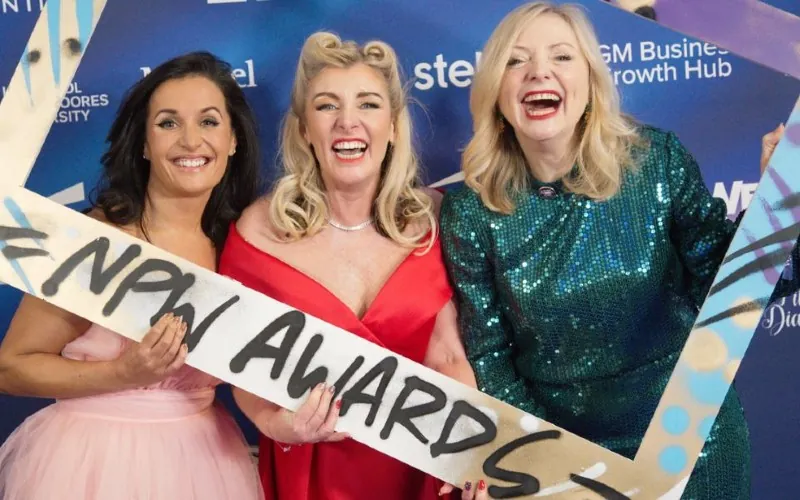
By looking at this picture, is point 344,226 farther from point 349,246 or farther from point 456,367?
point 456,367

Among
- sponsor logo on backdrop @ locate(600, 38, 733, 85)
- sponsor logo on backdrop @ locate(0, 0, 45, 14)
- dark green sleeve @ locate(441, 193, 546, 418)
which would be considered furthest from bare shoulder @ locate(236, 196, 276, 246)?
sponsor logo on backdrop @ locate(600, 38, 733, 85)

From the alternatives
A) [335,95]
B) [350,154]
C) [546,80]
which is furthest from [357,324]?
[546,80]

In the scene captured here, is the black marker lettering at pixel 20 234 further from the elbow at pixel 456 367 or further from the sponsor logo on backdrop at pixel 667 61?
the sponsor logo on backdrop at pixel 667 61

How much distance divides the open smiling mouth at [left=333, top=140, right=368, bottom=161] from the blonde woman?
194 millimetres

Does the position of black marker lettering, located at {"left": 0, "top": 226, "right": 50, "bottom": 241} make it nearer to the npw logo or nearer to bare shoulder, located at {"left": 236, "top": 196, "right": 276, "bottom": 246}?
bare shoulder, located at {"left": 236, "top": 196, "right": 276, "bottom": 246}

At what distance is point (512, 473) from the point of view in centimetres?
140

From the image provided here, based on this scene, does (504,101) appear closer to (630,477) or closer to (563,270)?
(563,270)

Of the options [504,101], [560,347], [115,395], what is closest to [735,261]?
[560,347]

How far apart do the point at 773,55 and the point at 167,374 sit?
1.14 metres

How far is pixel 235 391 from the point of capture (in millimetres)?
1651

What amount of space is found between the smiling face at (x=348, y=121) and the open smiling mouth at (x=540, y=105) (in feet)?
0.92

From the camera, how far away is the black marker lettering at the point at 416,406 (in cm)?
140

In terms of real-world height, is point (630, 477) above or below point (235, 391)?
above

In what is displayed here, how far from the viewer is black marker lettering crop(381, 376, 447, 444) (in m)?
1.40
